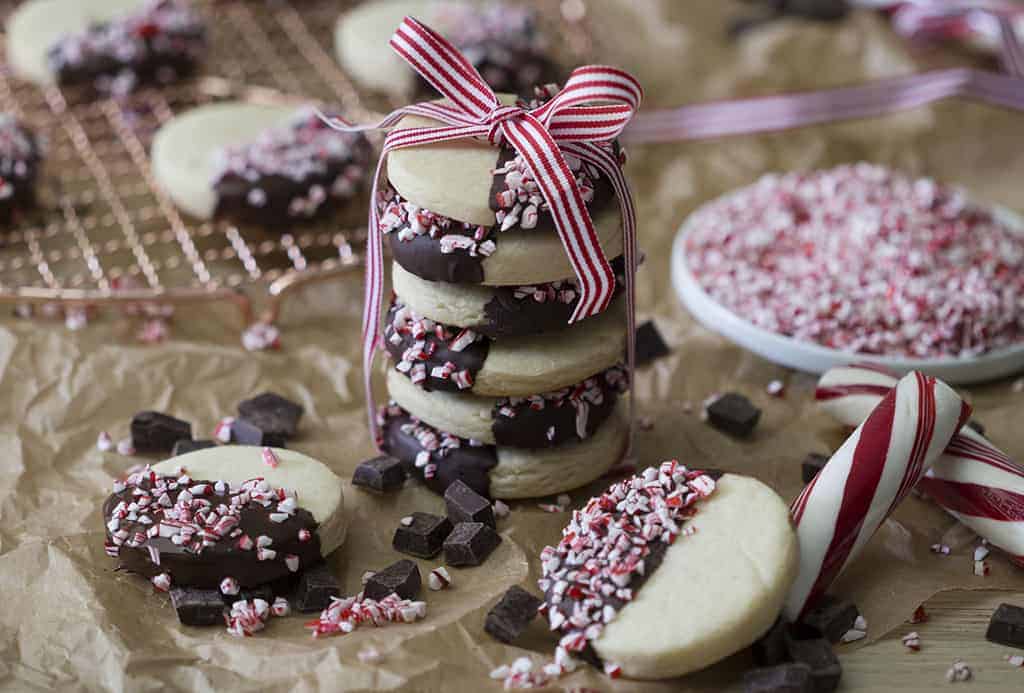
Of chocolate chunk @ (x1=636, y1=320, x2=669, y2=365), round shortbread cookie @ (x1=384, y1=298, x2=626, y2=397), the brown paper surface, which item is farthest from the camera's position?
chocolate chunk @ (x1=636, y1=320, x2=669, y2=365)

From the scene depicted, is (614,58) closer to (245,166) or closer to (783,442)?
(245,166)

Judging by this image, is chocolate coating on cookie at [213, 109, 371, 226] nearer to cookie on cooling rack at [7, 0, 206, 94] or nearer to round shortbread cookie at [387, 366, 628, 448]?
cookie on cooling rack at [7, 0, 206, 94]

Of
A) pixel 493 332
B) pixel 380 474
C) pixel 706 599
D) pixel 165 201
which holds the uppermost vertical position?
pixel 493 332

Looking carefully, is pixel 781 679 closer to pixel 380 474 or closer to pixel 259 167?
pixel 380 474

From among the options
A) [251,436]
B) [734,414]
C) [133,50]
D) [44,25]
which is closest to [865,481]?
[734,414]

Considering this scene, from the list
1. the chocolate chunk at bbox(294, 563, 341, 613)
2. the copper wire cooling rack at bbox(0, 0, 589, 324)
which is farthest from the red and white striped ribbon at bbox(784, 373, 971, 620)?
the copper wire cooling rack at bbox(0, 0, 589, 324)

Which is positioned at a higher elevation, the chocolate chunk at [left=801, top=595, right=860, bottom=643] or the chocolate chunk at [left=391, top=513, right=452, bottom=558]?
the chocolate chunk at [left=801, top=595, right=860, bottom=643]
